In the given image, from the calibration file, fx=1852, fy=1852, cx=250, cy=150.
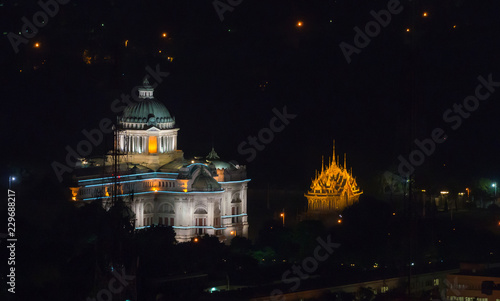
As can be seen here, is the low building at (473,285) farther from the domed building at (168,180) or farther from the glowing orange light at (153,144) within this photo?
the glowing orange light at (153,144)

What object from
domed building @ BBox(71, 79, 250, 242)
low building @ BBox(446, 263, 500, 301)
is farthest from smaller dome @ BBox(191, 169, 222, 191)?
low building @ BBox(446, 263, 500, 301)

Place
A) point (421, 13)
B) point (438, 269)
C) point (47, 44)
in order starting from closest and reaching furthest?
point (438, 269) < point (47, 44) < point (421, 13)

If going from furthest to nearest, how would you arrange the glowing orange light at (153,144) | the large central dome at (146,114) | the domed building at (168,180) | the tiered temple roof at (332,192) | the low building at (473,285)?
the glowing orange light at (153,144) → the large central dome at (146,114) → the tiered temple roof at (332,192) → the domed building at (168,180) → the low building at (473,285)

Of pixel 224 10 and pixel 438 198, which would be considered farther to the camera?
pixel 224 10

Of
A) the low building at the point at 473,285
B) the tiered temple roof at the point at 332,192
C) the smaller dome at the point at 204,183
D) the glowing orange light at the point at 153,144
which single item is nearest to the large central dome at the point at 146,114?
the glowing orange light at the point at 153,144

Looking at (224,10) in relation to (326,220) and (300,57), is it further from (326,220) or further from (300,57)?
(326,220)

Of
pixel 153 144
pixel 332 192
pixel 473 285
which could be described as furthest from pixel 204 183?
pixel 473 285

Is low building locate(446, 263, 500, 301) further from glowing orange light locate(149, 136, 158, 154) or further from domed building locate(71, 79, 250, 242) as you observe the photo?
glowing orange light locate(149, 136, 158, 154)

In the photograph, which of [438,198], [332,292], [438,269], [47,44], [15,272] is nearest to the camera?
[15,272]

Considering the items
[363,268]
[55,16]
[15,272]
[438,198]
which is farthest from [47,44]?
[15,272]
